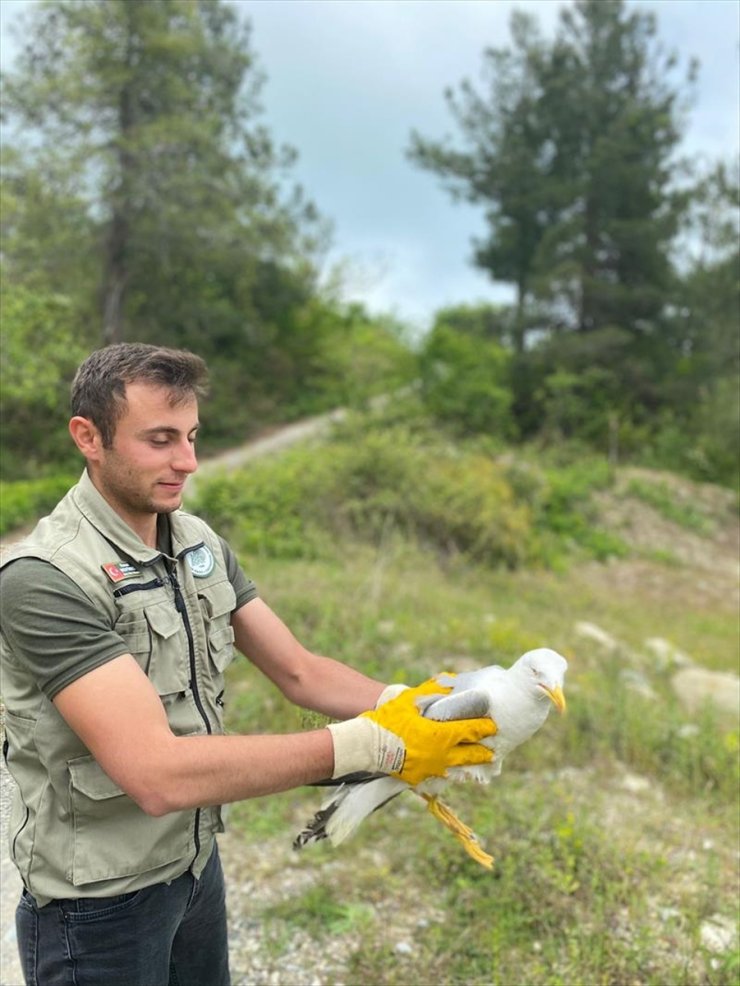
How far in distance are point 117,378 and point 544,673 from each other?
96 centimetres

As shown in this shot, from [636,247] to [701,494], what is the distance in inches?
246

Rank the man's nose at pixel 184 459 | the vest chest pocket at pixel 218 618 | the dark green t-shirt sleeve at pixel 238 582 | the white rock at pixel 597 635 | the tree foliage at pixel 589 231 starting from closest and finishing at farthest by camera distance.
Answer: the man's nose at pixel 184 459
the vest chest pocket at pixel 218 618
the dark green t-shirt sleeve at pixel 238 582
the white rock at pixel 597 635
the tree foliage at pixel 589 231

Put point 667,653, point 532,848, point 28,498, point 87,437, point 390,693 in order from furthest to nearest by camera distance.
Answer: point 667,653, point 532,848, point 28,498, point 390,693, point 87,437

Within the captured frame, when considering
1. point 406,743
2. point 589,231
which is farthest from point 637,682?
point 589,231

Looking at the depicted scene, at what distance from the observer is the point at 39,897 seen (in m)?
1.45

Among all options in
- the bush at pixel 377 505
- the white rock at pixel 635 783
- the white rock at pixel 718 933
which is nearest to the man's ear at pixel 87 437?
the white rock at pixel 718 933

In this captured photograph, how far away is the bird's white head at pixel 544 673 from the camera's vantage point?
56.1 inches

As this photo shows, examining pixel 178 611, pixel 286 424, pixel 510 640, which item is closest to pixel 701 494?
pixel 286 424

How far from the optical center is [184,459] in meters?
1.49

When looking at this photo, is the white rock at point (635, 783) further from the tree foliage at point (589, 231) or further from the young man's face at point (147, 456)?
the tree foliage at point (589, 231)

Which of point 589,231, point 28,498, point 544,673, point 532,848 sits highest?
point 589,231

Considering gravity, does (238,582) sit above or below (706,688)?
above

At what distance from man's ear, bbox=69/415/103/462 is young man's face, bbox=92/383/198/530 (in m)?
0.02

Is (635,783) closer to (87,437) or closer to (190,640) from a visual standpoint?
(190,640)
